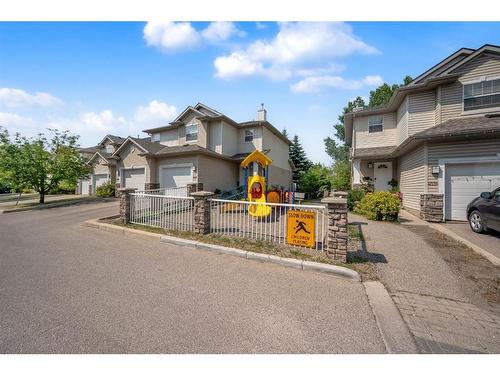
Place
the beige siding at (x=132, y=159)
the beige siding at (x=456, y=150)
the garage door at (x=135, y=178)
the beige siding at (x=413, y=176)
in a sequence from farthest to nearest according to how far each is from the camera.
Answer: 1. the garage door at (x=135, y=178)
2. the beige siding at (x=132, y=159)
3. the beige siding at (x=413, y=176)
4. the beige siding at (x=456, y=150)

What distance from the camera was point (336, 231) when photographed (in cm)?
508

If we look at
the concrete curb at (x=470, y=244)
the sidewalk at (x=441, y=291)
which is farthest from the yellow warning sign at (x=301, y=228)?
the concrete curb at (x=470, y=244)

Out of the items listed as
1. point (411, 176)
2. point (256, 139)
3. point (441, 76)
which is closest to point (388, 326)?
point (411, 176)

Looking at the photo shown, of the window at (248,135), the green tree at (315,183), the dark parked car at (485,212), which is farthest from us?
the green tree at (315,183)

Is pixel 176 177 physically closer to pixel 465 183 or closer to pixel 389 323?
pixel 389 323

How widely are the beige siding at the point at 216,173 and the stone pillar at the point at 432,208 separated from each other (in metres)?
12.9

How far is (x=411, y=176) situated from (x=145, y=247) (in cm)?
1325

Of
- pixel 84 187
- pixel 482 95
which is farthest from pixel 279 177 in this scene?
pixel 84 187

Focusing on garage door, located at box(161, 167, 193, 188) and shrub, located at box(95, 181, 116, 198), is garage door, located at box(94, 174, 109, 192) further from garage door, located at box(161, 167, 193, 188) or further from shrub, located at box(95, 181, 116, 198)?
garage door, located at box(161, 167, 193, 188)

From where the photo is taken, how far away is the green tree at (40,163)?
1566 cm

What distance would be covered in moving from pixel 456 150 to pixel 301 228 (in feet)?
29.8

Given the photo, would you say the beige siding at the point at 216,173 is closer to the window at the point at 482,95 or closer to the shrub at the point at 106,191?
the shrub at the point at 106,191

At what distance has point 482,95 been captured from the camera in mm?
10875

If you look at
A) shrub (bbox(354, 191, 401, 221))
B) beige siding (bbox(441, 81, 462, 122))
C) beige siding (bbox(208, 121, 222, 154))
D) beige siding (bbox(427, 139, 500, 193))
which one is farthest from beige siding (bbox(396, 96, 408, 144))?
beige siding (bbox(208, 121, 222, 154))
